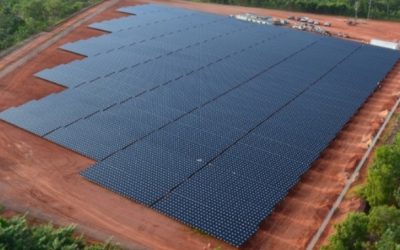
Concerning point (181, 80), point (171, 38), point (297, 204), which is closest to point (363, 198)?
point (297, 204)

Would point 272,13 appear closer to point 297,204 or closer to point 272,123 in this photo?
point 272,123

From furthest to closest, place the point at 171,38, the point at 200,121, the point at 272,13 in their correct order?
the point at 272,13, the point at 171,38, the point at 200,121

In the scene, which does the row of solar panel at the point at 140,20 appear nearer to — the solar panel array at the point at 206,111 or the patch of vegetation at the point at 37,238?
the solar panel array at the point at 206,111

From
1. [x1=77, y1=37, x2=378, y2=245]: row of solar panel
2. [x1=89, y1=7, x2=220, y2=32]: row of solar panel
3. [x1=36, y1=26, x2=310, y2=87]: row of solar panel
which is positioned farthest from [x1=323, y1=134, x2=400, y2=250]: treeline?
[x1=89, y1=7, x2=220, y2=32]: row of solar panel

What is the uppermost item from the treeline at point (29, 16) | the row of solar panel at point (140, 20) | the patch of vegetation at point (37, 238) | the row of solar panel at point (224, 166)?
the treeline at point (29, 16)

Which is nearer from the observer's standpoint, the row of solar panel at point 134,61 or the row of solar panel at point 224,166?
the row of solar panel at point 224,166

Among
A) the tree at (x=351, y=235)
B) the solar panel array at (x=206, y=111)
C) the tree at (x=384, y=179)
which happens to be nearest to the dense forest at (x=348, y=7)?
the solar panel array at (x=206, y=111)

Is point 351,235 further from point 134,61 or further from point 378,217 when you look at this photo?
point 134,61
